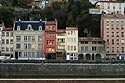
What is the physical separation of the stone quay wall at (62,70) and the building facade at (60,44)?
20.0 metres

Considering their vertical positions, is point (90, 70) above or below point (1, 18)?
below

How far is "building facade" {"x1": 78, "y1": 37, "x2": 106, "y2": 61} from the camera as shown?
73062 millimetres

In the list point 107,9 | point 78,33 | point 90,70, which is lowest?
point 90,70

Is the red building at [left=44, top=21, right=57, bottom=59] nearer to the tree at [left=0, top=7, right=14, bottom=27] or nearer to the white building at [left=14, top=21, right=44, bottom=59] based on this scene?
the white building at [left=14, top=21, right=44, bottom=59]

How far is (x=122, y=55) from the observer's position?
242 feet

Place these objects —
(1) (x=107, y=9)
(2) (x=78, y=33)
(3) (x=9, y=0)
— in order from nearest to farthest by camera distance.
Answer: (2) (x=78, y=33) < (1) (x=107, y=9) < (3) (x=9, y=0)

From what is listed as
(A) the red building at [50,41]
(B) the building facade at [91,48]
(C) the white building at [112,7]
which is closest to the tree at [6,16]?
(A) the red building at [50,41]

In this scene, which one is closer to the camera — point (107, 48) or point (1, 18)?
point (107, 48)

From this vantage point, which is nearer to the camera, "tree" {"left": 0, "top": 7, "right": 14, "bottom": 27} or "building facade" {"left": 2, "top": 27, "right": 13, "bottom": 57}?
"building facade" {"left": 2, "top": 27, "right": 13, "bottom": 57}

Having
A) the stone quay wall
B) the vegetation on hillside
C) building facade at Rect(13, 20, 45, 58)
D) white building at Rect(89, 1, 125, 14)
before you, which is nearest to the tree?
the vegetation on hillside

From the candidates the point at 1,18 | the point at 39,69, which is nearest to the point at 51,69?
the point at 39,69

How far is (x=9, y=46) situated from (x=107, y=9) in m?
28.8

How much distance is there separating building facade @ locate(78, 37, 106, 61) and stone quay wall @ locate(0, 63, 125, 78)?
2063cm

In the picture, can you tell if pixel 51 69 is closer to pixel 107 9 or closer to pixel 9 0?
pixel 107 9
